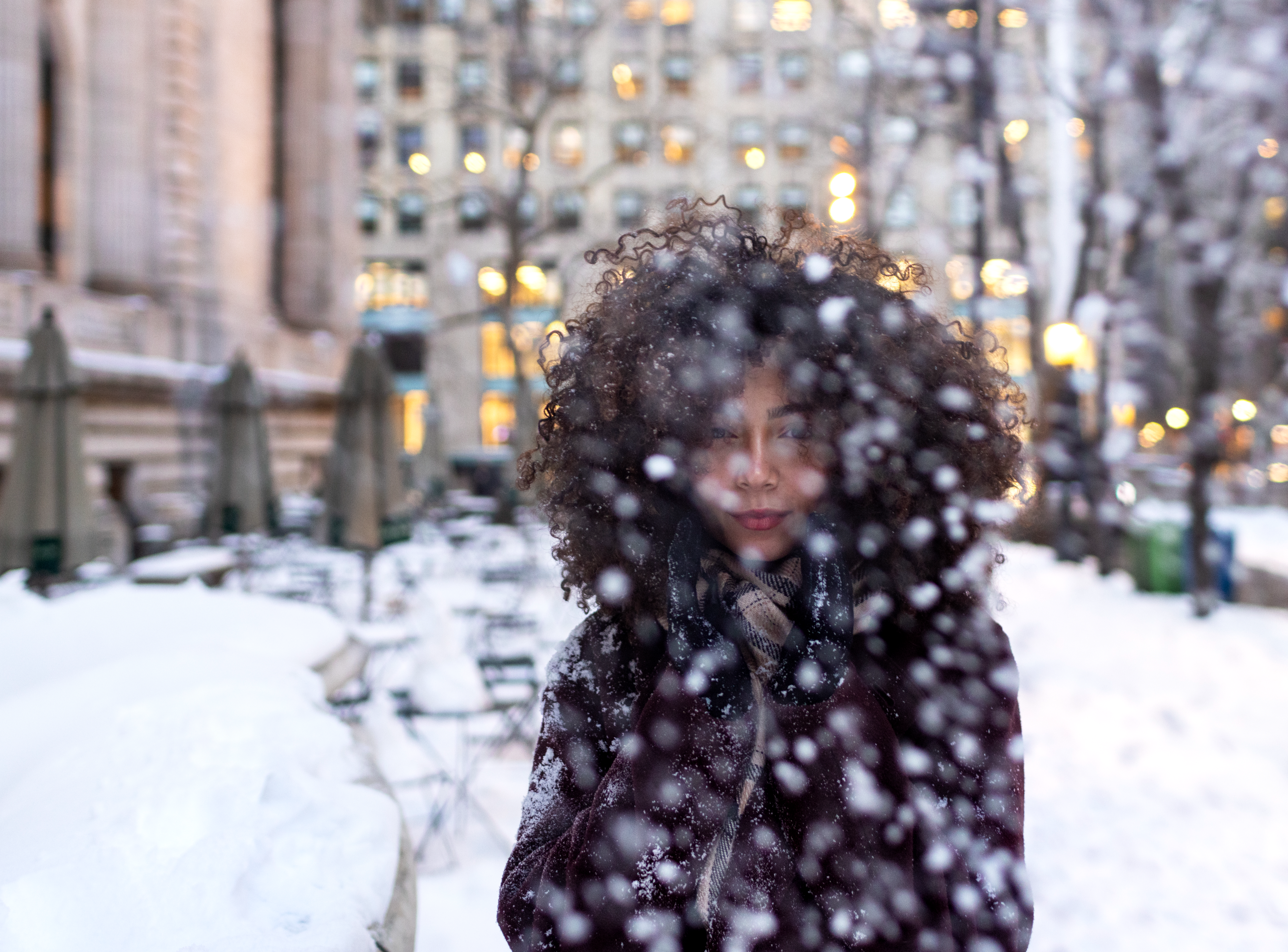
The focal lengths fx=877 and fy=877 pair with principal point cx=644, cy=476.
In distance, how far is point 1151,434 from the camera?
1345 inches

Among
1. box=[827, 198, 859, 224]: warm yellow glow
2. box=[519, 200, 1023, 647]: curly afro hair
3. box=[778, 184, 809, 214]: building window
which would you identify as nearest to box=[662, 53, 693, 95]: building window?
box=[778, 184, 809, 214]: building window

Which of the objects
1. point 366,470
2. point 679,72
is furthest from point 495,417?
point 366,470

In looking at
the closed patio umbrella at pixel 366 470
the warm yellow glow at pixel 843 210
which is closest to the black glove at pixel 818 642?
the closed patio umbrella at pixel 366 470

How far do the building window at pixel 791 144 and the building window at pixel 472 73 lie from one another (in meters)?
14.3

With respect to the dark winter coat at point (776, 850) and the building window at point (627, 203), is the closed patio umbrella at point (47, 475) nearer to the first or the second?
the dark winter coat at point (776, 850)

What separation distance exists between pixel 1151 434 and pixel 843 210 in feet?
97.1

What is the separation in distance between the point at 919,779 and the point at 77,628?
345 cm

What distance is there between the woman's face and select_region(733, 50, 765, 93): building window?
149 ft

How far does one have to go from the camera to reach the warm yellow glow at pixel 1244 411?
2262cm

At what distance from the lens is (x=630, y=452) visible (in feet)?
5.62

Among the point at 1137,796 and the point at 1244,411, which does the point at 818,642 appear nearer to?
the point at 1137,796

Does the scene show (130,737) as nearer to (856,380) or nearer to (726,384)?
(726,384)

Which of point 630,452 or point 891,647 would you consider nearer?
point 891,647

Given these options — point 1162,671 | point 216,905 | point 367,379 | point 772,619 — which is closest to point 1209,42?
→ point 1162,671
